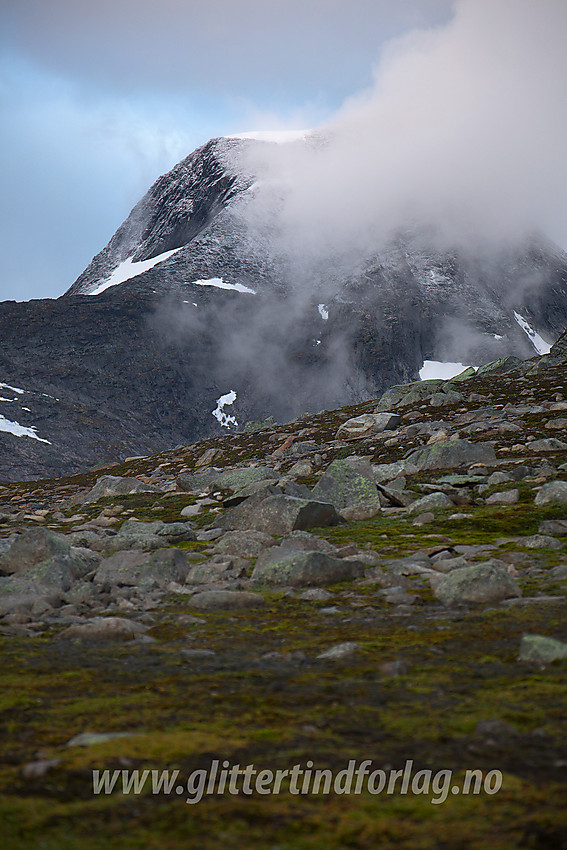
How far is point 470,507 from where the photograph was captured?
13.0 meters

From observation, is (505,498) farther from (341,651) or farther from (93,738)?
(93,738)

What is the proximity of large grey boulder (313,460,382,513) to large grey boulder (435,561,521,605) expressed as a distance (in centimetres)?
716

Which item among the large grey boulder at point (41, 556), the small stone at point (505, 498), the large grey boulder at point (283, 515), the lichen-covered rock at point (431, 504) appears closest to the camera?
the large grey boulder at point (41, 556)

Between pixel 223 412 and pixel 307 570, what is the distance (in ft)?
557

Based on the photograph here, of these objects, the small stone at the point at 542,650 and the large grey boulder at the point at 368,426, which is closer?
the small stone at the point at 542,650

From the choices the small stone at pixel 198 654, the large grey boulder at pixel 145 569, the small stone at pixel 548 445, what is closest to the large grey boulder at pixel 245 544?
the large grey boulder at pixel 145 569

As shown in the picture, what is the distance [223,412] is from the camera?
177 m

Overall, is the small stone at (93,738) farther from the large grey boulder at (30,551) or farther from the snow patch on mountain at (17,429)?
the snow patch on mountain at (17,429)

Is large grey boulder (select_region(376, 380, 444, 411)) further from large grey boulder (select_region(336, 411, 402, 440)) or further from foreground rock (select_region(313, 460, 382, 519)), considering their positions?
foreground rock (select_region(313, 460, 382, 519))

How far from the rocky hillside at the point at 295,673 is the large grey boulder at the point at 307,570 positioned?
0.03m

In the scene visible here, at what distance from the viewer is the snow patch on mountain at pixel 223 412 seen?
175 meters

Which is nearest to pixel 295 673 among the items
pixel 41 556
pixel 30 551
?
pixel 41 556

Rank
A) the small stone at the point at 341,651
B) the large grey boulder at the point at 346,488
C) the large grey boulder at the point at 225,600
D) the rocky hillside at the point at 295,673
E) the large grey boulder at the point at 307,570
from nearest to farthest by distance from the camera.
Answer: the rocky hillside at the point at 295,673
the small stone at the point at 341,651
the large grey boulder at the point at 225,600
the large grey boulder at the point at 307,570
the large grey boulder at the point at 346,488

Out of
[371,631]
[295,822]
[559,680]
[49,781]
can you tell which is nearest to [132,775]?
[49,781]
